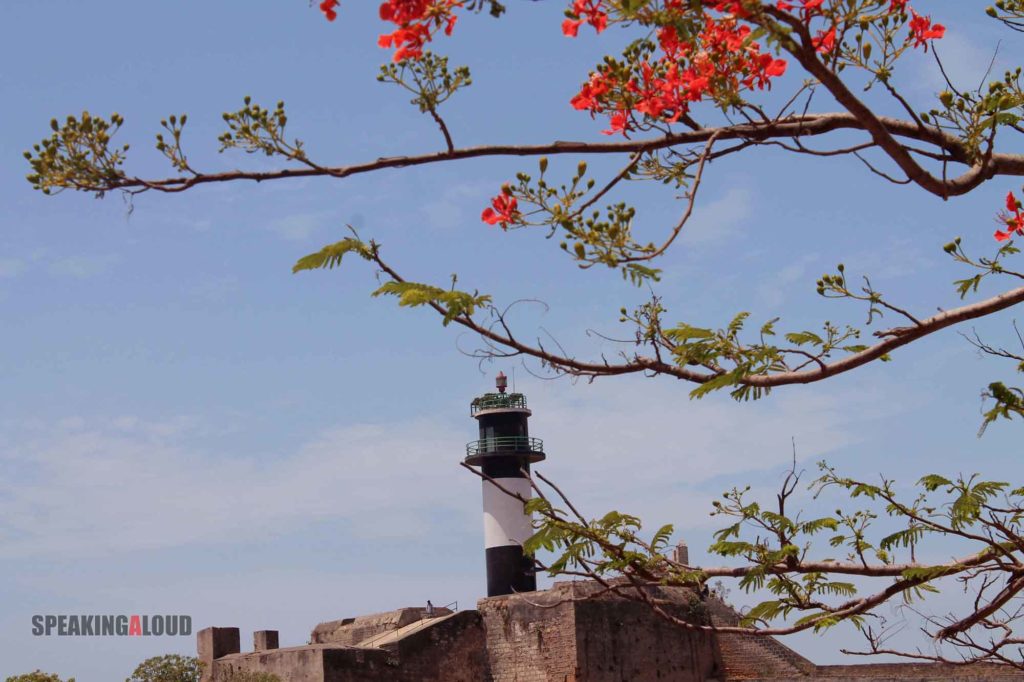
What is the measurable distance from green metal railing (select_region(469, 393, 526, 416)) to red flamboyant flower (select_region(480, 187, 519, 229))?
23786 mm

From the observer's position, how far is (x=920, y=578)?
5910 millimetres

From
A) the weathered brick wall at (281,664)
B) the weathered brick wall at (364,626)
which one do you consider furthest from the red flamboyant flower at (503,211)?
the weathered brick wall at (364,626)

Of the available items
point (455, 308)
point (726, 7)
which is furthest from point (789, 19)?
point (455, 308)

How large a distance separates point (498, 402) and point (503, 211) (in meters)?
24.0

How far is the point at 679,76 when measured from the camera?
521cm

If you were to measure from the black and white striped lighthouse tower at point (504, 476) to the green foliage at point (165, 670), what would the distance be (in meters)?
6.91

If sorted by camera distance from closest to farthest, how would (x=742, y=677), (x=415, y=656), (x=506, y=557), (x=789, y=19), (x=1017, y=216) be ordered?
(x=789, y=19) < (x=1017, y=216) < (x=415, y=656) < (x=742, y=677) < (x=506, y=557)

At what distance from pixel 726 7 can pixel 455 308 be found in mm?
1535

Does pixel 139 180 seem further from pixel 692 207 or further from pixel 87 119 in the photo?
pixel 692 207

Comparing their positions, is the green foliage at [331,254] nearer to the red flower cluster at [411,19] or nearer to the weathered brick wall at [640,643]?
the red flower cluster at [411,19]

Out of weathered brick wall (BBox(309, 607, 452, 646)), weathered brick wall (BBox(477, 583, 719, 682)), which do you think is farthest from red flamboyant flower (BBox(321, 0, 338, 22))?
weathered brick wall (BBox(309, 607, 452, 646))

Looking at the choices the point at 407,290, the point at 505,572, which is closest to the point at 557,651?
the point at 505,572

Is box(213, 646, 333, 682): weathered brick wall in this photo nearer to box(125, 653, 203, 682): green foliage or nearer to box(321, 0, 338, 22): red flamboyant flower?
box(125, 653, 203, 682): green foliage

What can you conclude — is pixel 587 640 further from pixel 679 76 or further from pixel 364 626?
pixel 679 76
